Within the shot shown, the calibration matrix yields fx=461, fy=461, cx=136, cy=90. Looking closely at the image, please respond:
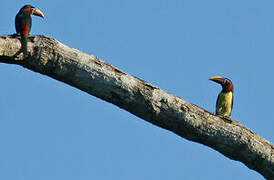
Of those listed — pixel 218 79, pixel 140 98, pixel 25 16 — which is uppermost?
pixel 218 79

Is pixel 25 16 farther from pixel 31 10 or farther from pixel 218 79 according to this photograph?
pixel 218 79

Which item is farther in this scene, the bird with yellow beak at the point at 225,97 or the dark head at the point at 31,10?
the bird with yellow beak at the point at 225,97

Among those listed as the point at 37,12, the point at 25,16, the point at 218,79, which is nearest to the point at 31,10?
the point at 37,12

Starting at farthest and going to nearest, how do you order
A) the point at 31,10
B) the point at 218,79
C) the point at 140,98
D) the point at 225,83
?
the point at 225,83, the point at 218,79, the point at 31,10, the point at 140,98

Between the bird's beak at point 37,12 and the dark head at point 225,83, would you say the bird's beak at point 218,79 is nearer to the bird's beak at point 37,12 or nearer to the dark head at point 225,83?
the dark head at point 225,83

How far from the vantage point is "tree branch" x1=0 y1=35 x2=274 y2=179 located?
11.8ft

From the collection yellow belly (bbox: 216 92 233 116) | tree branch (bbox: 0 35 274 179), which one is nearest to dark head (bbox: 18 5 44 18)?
tree branch (bbox: 0 35 274 179)

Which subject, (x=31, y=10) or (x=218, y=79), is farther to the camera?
(x=218, y=79)

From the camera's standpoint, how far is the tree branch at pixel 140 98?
3.58m

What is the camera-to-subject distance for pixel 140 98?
365cm

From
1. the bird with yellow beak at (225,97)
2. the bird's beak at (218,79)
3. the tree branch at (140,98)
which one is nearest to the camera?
the tree branch at (140,98)

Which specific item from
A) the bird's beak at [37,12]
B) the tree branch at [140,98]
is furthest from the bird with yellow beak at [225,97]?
the tree branch at [140,98]

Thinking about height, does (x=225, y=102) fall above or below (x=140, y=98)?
above

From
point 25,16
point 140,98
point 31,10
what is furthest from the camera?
point 31,10
